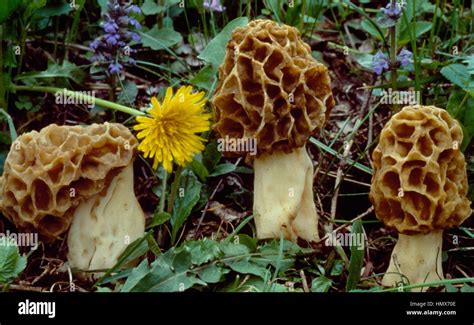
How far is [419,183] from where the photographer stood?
352 centimetres

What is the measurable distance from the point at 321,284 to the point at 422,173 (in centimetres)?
68

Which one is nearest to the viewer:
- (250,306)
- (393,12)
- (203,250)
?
(250,306)

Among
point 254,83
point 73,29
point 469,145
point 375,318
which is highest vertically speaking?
point 73,29

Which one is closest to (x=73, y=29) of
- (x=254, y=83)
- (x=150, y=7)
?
(x=150, y=7)

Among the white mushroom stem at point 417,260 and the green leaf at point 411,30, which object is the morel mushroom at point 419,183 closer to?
the white mushroom stem at point 417,260

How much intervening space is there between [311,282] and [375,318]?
43cm

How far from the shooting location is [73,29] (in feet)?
15.5

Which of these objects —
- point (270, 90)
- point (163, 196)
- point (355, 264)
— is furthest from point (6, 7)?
point (355, 264)

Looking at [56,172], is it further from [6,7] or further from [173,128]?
[6,7]

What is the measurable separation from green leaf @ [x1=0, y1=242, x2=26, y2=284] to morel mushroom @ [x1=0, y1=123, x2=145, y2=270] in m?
0.17

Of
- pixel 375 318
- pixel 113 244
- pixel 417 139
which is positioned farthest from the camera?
pixel 113 244

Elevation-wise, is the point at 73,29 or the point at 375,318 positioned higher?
the point at 73,29

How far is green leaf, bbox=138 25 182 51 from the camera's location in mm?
4699

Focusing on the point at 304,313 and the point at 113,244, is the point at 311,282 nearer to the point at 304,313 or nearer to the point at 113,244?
the point at 304,313
